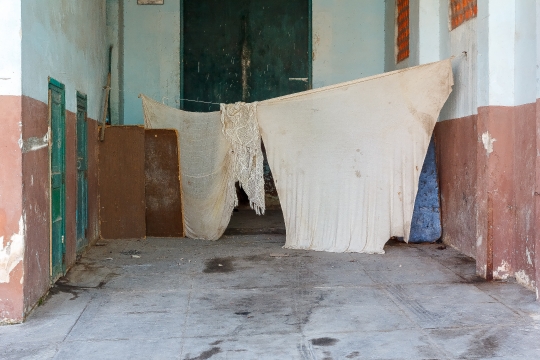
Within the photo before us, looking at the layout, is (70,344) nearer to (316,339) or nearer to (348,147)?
(316,339)

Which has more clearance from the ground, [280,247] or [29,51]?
[29,51]

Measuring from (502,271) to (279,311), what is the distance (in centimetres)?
202

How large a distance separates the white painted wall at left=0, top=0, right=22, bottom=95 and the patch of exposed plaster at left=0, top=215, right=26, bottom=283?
0.89 m

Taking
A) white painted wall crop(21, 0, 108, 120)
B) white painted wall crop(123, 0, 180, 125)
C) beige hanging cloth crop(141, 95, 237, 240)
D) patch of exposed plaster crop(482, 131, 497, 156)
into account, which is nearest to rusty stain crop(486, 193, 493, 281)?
patch of exposed plaster crop(482, 131, 497, 156)

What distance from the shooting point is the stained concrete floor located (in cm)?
340

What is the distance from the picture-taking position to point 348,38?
30.4 feet

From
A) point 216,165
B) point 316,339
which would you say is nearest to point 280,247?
point 216,165

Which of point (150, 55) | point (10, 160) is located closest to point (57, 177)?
point (10, 160)

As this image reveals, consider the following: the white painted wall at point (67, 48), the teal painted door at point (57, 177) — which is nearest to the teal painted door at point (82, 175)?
the white painted wall at point (67, 48)

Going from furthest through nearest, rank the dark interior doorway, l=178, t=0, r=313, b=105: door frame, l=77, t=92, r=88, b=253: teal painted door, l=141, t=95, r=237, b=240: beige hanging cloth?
the dark interior doorway
l=178, t=0, r=313, b=105: door frame
l=141, t=95, r=237, b=240: beige hanging cloth
l=77, t=92, r=88, b=253: teal painted door

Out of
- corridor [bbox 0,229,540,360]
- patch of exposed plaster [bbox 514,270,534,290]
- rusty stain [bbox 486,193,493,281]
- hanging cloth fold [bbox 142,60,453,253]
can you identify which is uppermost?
hanging cloth fold [bbox 142,60,453,253]

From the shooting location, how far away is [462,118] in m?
6.07

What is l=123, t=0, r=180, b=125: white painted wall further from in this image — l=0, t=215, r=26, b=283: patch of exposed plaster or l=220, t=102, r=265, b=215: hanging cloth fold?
l=0, t=215, r=26, b=283: patch of exposed plaster

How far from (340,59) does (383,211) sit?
3884mm
